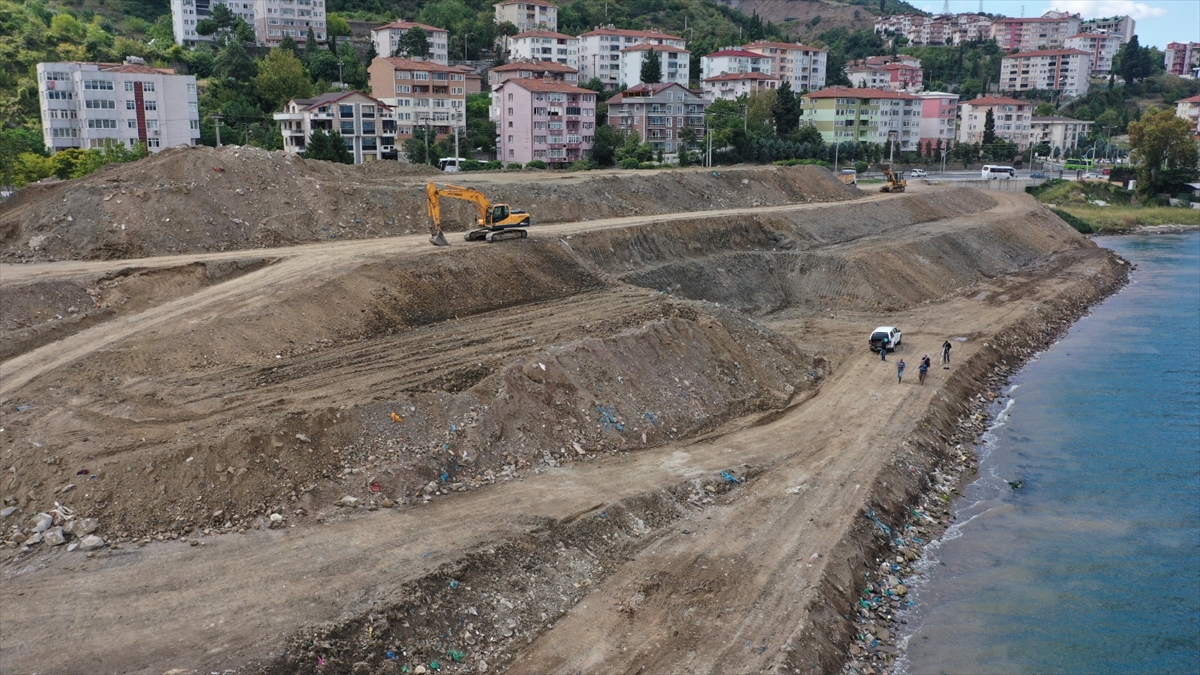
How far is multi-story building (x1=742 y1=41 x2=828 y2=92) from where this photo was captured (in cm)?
12019

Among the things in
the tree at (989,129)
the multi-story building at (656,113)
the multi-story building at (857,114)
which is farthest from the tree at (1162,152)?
the multi-story building at (656,113)

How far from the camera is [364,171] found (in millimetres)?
44562

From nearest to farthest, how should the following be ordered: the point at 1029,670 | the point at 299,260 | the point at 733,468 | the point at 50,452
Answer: the point at 1029,670, the point at 50,452, the point at 733,468, the point at 299,260

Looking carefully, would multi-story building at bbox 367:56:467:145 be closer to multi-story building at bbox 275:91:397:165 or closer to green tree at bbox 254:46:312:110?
green tree at bbox 254:46:312:110

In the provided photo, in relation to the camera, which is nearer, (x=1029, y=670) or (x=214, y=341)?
(x=1029, y=670)

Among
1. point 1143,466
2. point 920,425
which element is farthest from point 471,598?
point 1143,466

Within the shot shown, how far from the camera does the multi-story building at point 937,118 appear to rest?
109 m

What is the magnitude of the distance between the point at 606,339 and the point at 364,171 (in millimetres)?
22407

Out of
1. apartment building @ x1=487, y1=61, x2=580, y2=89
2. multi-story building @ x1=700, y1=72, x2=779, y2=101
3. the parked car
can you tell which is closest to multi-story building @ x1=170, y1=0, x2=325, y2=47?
apartment building @ x1=487, y1=61, x2=580, y2=89

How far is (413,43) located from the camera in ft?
323

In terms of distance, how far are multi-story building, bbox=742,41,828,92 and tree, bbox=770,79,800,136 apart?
101 ft

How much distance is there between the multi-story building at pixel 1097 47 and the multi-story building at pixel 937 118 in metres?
82.6

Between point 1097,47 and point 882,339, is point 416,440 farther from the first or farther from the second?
point 1097,47

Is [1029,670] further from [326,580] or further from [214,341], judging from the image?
[214,341]
